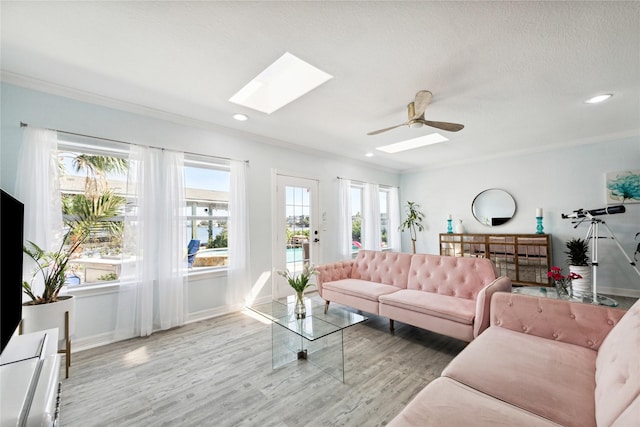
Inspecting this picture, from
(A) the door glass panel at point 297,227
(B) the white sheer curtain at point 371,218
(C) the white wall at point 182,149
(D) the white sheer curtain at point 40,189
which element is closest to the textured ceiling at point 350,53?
(C) the white wall at point 182,149

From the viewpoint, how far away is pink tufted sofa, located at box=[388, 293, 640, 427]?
3.35ft

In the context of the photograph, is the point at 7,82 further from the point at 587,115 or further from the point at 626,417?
the point at 587,115

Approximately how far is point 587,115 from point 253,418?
5005 mm

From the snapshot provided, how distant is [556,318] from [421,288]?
4.74 ft

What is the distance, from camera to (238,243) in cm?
368

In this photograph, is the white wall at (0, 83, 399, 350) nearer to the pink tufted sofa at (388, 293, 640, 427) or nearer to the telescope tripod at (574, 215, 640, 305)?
the pink tufted sofa at (388, 293, 640, 427)

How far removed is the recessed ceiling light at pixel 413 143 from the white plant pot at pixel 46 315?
180 inches

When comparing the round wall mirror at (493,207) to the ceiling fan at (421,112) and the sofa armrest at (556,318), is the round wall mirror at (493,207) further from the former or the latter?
the sofa armrest at (556,318)

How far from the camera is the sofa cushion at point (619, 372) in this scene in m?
0.91

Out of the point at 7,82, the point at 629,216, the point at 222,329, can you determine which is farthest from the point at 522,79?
the point at 7,82

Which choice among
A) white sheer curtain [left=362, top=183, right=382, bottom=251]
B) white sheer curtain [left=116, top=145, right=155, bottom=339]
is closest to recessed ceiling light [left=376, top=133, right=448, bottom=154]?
white sheer curtain [left=362, top=183, right=382, bottom=251]

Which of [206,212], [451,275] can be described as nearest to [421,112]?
[451,275]

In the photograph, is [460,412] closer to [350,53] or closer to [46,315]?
[350,53]

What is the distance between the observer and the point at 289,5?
1.64 meters
